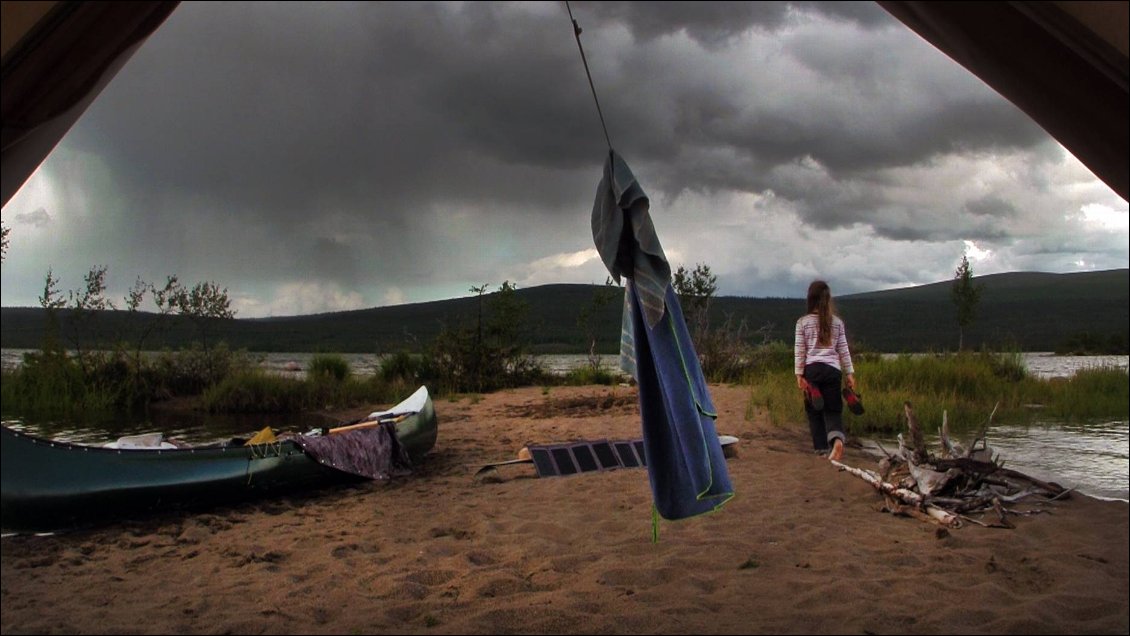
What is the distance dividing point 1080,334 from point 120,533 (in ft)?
58.5

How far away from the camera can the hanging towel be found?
3428 mm

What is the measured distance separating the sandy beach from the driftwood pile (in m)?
0.12

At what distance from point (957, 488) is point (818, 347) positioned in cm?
155

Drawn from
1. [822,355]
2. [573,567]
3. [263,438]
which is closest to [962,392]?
[822,355]

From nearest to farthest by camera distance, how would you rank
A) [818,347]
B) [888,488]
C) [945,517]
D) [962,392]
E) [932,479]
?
[945,517], [932,479], [888,488], [818,347], [962,392]

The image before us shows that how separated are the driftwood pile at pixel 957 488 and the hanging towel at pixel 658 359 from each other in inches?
89.2

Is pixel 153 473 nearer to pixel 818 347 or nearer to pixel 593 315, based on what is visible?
pixel 818 347

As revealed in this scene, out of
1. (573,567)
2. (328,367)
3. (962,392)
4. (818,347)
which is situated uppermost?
(818,347)

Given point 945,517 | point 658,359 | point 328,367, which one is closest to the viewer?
point 658,359

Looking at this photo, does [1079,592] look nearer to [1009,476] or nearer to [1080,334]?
[1009,476]

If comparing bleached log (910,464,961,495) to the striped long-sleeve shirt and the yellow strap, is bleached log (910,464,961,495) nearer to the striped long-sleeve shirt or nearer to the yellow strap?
the striped long-sleeve shirt

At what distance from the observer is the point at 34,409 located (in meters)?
12.3

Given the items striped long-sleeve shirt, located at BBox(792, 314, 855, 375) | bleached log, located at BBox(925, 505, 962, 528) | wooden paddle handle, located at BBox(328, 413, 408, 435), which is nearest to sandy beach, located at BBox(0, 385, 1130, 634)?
bleached log, located at BBox(925, 505, 962, 528)

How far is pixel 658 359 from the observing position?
11.4 feet
